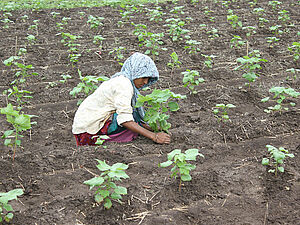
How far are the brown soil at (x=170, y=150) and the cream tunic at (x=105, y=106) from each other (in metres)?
0.26

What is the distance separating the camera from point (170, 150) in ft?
12.5

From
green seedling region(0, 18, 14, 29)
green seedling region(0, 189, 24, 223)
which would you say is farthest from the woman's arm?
green seedling region(0, 18, 14, 29)

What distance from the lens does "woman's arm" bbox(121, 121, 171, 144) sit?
12.4 feet

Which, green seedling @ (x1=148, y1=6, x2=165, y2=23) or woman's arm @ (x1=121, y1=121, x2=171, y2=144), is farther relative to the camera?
green seedling @ (x1=148, y1=6, x2=165, y2=23)

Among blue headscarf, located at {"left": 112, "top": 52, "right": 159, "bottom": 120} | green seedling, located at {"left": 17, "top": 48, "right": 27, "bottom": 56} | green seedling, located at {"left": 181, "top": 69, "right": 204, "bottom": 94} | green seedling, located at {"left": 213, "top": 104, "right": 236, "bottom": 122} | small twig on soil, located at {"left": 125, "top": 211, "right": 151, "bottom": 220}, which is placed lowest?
small twig on soil, located at {"left": 125, "top": 211, "right": 151, "bottom": 220}

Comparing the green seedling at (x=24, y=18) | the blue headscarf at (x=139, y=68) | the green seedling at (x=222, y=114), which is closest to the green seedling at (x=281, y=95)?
the green seedling at (x=222, y=114)

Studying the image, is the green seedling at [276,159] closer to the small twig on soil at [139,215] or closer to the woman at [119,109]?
the woman at [119,109]

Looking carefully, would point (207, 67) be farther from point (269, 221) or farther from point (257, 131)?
point (269, 221)

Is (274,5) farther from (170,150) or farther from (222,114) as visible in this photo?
(170,150)

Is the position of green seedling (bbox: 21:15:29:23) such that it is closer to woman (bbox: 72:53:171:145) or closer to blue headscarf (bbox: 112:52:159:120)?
woman (bbox: 72:53:171:145)

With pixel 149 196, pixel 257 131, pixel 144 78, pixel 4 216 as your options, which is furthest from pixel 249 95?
pixel 4 216

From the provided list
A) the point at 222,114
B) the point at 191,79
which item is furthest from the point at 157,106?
the point at 191,79

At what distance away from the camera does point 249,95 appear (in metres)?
5.04

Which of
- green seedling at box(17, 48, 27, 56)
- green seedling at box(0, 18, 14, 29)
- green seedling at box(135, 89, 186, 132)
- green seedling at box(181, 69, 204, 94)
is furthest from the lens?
green seedling at box(0, 18, 14, 29)
